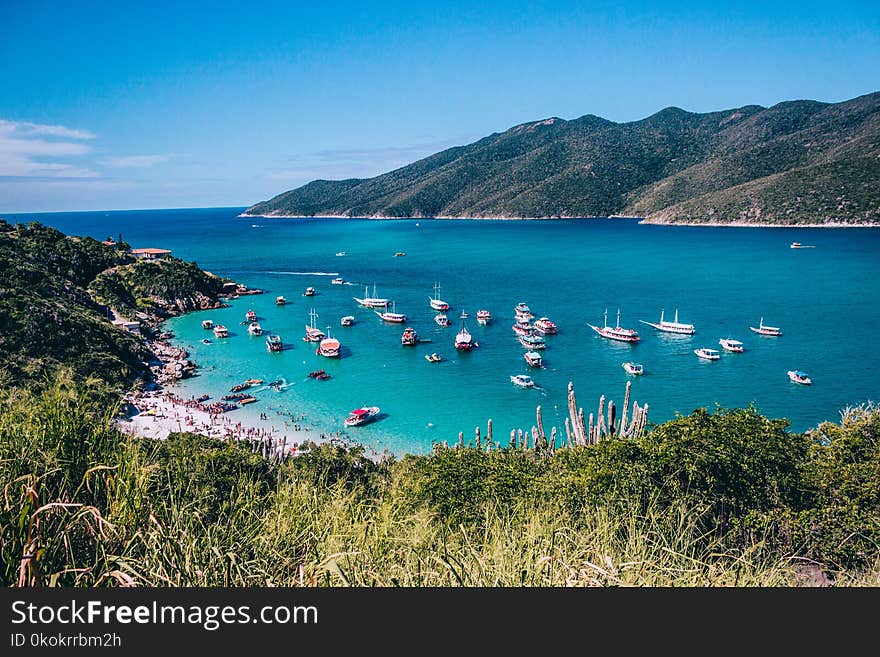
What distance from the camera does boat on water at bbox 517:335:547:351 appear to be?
4594cm

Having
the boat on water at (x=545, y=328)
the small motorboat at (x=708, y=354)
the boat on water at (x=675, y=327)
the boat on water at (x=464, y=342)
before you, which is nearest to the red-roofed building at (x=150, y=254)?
the boat on water at (x=464, y=342)

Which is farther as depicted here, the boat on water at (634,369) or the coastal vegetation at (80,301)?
the boat on water at (634,369)

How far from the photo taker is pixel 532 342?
4634 centimetres

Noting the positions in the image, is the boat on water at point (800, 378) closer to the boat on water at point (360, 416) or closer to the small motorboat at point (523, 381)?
the small motorboat at point (523, 381)

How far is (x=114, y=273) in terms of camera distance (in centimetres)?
6272

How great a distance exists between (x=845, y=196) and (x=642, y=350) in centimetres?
12140

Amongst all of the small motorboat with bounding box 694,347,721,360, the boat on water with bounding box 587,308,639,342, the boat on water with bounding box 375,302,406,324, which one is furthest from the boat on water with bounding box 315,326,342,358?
the small motorboat with bounding box 694,347,721,360

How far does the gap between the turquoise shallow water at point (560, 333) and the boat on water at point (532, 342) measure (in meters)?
0.82

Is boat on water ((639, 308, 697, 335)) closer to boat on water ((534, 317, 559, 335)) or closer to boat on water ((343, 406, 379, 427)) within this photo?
boat on water ((534, 317, 559, 335))

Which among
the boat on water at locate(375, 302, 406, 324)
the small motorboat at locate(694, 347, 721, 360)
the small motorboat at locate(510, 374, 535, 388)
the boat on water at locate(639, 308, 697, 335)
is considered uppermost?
the boat on water at locate(375, 302, 406, 324)

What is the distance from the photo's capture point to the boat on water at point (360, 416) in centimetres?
3209

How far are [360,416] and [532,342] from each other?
65.5 feet

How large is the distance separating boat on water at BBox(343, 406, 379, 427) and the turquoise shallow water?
856mm

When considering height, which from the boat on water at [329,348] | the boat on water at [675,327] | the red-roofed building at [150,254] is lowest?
the boat on water at [329,348]
